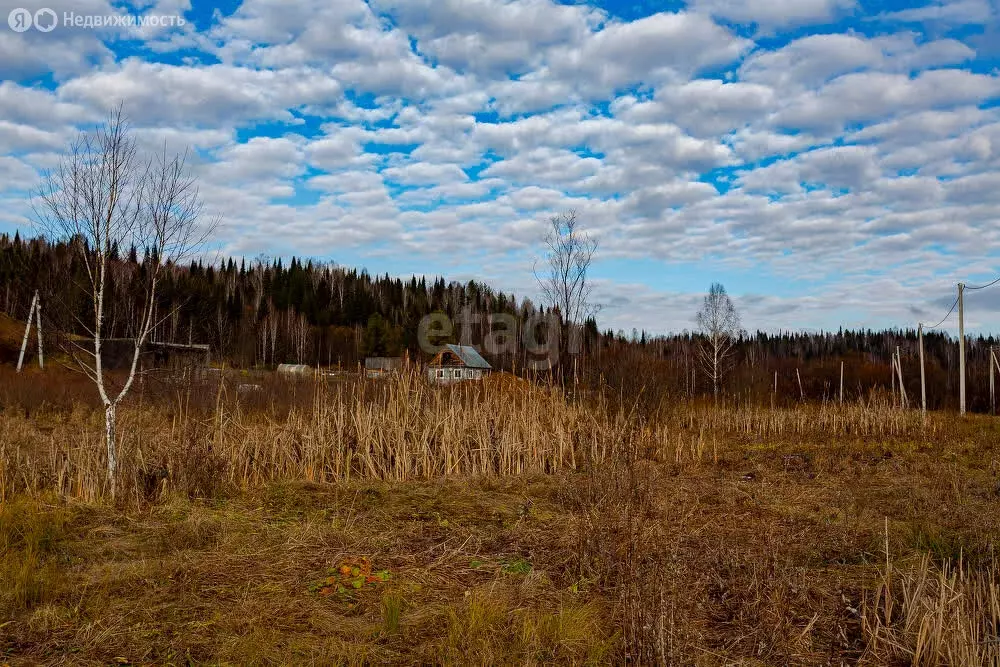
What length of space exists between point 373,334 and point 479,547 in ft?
145

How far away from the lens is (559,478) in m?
7.95

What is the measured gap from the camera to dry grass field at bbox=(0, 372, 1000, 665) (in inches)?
126

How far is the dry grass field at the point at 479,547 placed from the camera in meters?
3.20

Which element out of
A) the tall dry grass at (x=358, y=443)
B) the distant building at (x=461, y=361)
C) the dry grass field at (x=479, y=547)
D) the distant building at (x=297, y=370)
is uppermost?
the distant building at (x=461, y=361)

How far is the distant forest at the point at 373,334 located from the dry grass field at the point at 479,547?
1.36 m

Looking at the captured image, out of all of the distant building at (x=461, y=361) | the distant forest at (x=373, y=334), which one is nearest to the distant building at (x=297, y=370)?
the distant forest at (x=373, y=334)

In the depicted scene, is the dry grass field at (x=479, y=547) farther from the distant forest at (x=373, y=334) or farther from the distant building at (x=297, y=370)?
the distant building at (x=297, y=370)

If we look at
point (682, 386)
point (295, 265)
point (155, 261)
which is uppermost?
point (295, 265)

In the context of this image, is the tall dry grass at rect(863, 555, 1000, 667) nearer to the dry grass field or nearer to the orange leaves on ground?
the dry grass field

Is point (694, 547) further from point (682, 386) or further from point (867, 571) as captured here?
point (682, 386)

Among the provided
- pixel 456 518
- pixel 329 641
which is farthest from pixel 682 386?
pixel 329 641

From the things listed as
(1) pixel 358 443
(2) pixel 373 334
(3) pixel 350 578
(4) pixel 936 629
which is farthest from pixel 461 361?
(2) pixel 373 334

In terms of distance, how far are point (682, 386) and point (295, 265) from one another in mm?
66114

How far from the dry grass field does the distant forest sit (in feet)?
4.46
